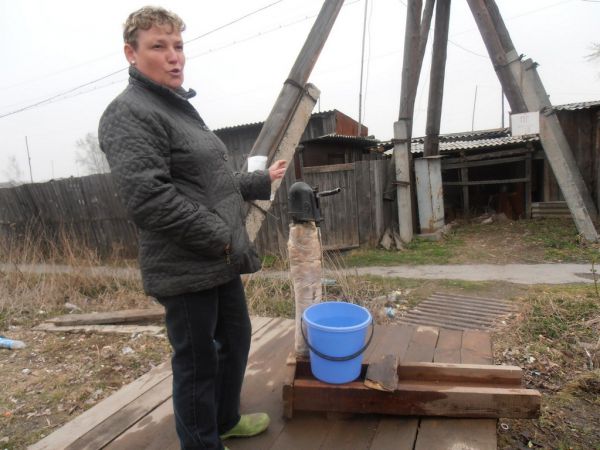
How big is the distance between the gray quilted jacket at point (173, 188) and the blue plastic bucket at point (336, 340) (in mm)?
416

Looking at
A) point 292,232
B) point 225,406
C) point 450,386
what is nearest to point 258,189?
point 292,232

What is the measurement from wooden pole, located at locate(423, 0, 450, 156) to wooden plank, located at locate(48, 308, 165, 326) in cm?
667

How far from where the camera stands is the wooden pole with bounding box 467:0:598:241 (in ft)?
21.5

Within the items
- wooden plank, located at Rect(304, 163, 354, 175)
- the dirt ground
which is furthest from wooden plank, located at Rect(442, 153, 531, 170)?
the dirt ground

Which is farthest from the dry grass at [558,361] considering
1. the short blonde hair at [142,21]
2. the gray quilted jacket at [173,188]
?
the short blonde hair at [142,21]

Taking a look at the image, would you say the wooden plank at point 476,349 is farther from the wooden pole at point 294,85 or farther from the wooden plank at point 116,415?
the wooden pole at point 294,85

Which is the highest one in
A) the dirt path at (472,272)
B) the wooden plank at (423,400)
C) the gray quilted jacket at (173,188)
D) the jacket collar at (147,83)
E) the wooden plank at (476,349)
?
the jacket collar at (147,83)

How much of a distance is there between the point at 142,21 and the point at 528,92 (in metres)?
7.19

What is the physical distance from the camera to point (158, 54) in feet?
4.41

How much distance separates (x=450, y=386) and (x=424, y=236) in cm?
675

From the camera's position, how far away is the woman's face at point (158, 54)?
1.33 metres

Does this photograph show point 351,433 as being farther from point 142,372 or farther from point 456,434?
point 142,372

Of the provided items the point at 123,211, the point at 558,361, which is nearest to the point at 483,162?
the point at 558,361

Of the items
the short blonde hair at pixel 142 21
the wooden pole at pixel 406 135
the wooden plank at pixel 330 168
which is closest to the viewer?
the short blonde hair at pixel 142 21
